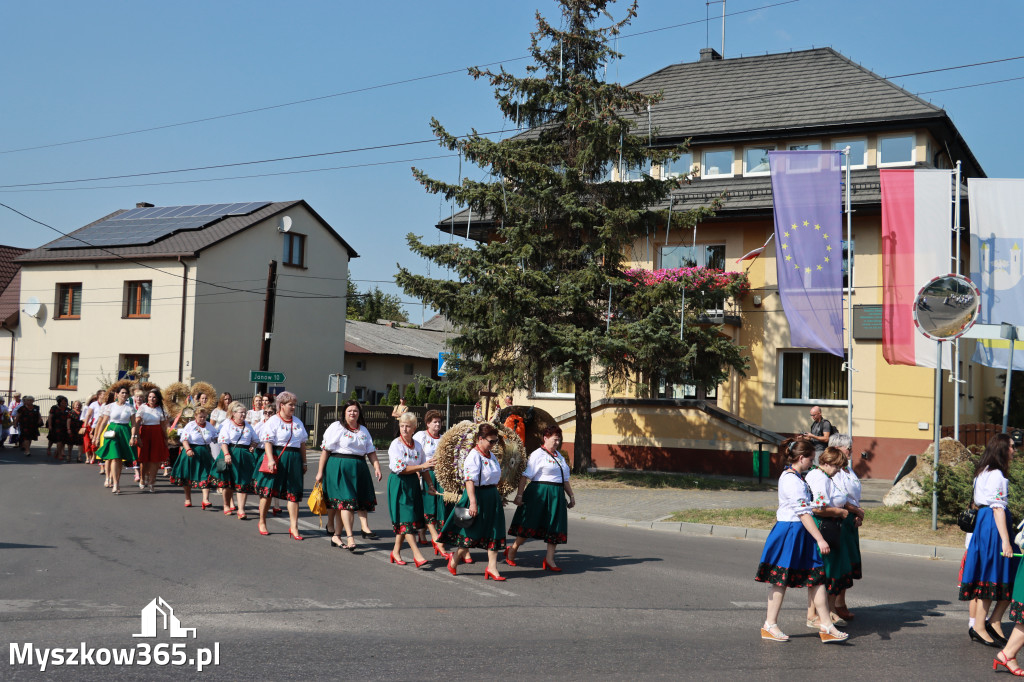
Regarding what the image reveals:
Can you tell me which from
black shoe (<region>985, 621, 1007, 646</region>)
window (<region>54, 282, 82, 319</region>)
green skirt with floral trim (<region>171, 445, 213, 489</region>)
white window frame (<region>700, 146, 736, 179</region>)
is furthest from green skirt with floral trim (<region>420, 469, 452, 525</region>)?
window (<region>54, 282, 82, 319</region>)

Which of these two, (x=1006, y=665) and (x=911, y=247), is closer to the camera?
(x=1006, y=665)

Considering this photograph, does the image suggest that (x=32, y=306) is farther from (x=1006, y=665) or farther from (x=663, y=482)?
(x=1006, y=665)

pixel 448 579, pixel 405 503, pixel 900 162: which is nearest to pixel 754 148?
pixel 900 162

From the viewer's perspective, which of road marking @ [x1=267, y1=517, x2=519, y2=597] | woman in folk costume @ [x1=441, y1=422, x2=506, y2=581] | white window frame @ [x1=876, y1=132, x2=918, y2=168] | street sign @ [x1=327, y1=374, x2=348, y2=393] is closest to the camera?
road marking @ [x1=267, y1=517, x2=519, y2=597]

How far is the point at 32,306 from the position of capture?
39781 millimetres

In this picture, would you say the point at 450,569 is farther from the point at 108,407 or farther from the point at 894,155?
the point at 894,155

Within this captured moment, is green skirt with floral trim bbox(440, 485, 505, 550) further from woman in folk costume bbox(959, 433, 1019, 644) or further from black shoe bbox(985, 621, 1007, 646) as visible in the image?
black shoe bbox(985, 621, 1007, 646)

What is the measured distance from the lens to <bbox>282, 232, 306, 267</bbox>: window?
41594 millimetres

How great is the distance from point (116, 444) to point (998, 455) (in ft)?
45.1

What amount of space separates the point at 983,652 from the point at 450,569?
506cm

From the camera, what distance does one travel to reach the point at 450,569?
983 cm

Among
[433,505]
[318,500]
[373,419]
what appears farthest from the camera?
[373,419]

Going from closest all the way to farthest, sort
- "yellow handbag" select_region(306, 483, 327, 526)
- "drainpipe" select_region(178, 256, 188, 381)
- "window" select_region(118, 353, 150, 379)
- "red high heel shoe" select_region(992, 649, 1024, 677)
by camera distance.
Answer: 1. "red high heel shoe" select_region(992, 649, 1024, 677)
2. "yellow handbag" select_region(306, 483, 327, 526)
3. "drainpipe" select_region(178, 256, 188, 381)
4. "window" select_region(118, 353, 150, 379)

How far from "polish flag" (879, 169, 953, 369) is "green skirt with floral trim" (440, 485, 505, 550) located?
12.0 m
